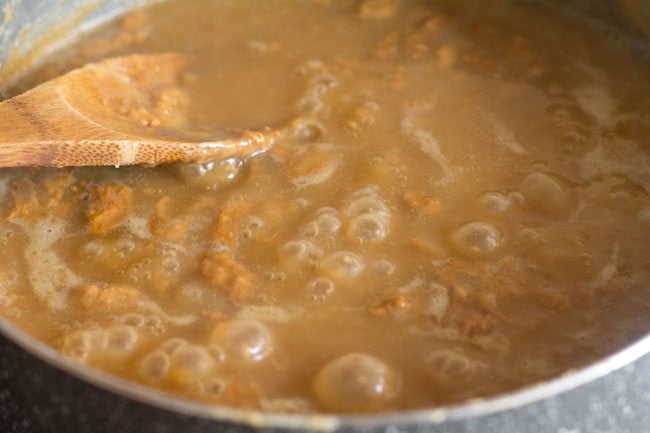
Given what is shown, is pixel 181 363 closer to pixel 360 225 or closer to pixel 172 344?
pixel 172 344

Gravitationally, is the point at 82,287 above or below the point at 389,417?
below

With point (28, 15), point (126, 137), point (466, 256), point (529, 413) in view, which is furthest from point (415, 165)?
point (28, 15)

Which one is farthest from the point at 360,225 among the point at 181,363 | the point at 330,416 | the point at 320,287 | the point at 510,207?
the point at 330,416

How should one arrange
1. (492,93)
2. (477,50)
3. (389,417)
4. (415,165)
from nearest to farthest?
(389,417) < (415,165) < (492,93) < (477,50)

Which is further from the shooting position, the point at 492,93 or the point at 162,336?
the point at 492,93

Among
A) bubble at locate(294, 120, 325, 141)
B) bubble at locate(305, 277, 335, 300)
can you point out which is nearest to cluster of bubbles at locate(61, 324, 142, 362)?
bubble at locate(305, 277, 335, 300)

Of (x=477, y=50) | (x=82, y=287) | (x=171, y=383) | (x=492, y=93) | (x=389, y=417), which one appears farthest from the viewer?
(x=477, y=50)

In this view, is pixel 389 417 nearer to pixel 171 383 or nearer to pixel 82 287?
pixel 171 383
